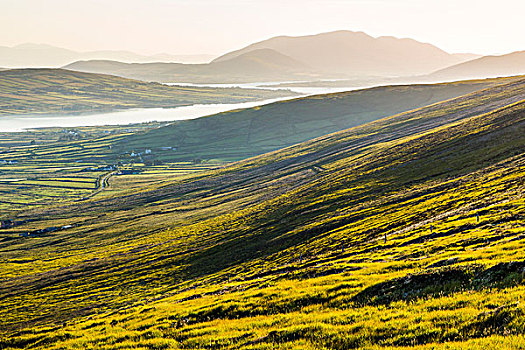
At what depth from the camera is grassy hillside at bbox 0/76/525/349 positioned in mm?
21789

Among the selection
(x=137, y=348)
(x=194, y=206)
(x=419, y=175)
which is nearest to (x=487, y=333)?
(x=137, y=348)

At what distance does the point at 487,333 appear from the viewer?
16.8 m

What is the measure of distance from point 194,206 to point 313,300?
12490 centimetres

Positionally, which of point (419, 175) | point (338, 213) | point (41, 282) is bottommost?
point (41, 282)

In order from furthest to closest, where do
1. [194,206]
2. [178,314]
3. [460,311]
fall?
[194,206] → [178,314] → [460,311]

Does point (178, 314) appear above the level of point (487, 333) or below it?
below

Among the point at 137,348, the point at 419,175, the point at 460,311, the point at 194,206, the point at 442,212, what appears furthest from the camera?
the point at 194,206

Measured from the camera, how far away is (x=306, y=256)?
57688 mm

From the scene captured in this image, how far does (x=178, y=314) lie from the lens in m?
34.1

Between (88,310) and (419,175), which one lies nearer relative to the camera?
(88,310)

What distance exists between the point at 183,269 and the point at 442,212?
4678 cm

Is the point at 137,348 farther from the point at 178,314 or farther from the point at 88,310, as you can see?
the point at 88,310

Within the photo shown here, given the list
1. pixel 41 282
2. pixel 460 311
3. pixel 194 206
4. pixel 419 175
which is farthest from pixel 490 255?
pixel 194 206

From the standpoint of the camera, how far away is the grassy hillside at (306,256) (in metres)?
21.8
